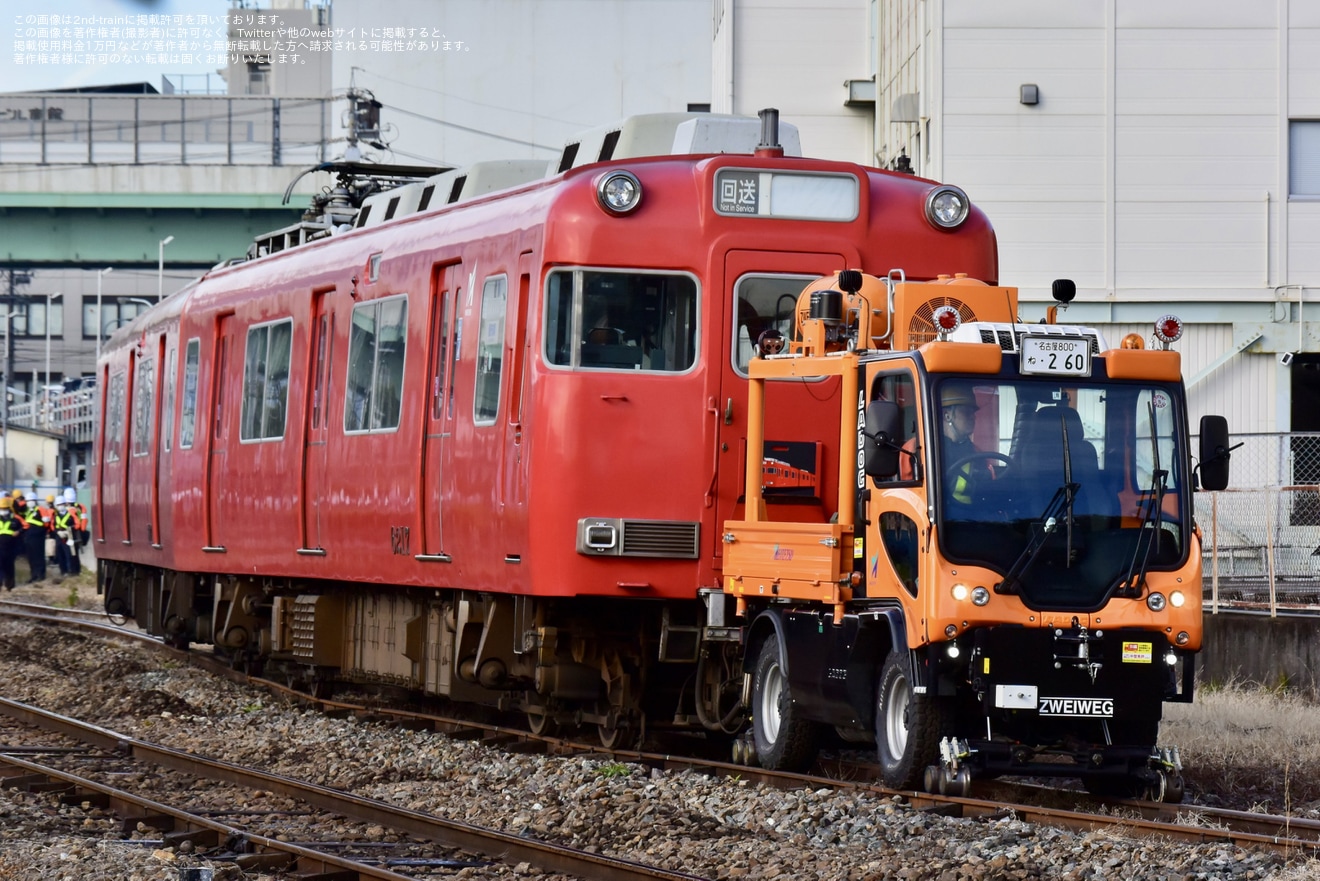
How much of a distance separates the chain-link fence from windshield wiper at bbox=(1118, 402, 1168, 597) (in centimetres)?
834

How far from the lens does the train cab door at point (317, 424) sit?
623 inches

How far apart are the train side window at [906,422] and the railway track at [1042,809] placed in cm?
162

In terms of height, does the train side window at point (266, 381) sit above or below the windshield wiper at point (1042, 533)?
above

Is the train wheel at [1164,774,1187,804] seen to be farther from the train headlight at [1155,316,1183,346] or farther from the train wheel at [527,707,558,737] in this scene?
the train wheel at [527,707,558,737]

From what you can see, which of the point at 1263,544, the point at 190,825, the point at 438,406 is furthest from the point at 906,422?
the point at 1263,544

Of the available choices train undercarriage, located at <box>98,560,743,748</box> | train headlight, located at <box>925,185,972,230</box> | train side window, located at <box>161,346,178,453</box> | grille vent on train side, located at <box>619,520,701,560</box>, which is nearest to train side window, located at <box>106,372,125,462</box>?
train side window, located at <box>161,346,178,453</box>

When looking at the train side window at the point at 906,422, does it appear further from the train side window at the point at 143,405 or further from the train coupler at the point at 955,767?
the train side window at the point at 143,405

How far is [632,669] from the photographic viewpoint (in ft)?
41.4

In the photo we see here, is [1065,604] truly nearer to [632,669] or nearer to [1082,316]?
[632,669]

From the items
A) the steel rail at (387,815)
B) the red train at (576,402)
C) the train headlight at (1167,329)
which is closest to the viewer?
the steel rail at (387,815)

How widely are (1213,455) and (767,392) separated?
8.98 feet

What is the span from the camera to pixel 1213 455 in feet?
34.1

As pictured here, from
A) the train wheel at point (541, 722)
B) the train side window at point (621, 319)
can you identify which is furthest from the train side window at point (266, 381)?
the train side window at point (621, 319)

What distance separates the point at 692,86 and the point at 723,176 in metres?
55.4
